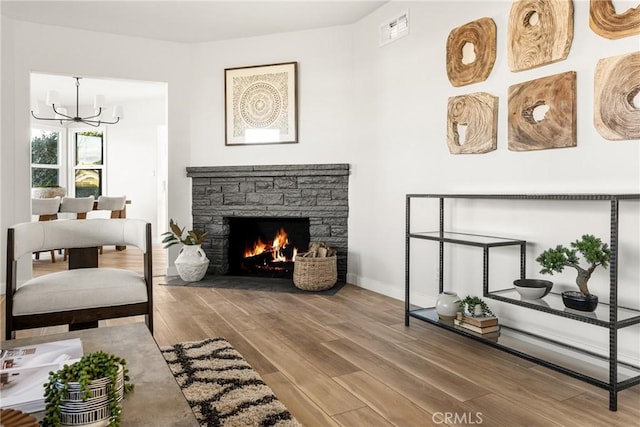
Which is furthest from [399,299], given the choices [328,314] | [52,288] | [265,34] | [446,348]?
[265,34]

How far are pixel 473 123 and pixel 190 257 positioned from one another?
2.83 m

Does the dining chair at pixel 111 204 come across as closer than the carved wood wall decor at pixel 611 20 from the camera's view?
No

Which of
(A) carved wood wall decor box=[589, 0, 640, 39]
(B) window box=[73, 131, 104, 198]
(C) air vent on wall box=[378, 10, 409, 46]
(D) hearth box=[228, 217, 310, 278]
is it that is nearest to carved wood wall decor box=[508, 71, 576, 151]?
(A) carved wood wall decor box=[589, 0, 640, 39]

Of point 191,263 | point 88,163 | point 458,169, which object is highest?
point 88,163

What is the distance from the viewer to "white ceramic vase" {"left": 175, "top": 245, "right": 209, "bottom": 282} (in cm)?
430

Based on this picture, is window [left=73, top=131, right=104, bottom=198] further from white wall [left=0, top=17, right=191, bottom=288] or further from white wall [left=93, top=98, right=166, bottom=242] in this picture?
white wall [left=0, top=17, right=191, bottom=288]

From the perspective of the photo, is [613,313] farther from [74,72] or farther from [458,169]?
[74,72]

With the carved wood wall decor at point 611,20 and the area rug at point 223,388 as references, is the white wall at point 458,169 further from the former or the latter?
the area rug at point 223,388

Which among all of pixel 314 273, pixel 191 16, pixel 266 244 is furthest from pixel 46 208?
pixel 314 273

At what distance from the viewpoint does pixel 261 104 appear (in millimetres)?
4496

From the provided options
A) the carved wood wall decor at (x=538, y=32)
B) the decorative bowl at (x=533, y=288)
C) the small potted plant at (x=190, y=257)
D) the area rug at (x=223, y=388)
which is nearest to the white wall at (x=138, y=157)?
the small potted plant at (x=190, y=257)

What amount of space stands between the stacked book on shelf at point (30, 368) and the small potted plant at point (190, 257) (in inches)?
112

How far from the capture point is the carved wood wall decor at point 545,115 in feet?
7.45

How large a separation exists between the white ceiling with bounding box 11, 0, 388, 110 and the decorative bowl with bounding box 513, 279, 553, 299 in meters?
2.60
